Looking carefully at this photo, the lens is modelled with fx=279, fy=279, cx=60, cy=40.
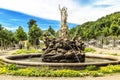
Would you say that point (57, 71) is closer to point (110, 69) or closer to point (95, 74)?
point (95, 74)

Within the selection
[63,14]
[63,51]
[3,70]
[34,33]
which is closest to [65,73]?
[3,70]

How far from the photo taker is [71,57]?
69.5ft

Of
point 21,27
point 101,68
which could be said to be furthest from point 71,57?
point 21,27

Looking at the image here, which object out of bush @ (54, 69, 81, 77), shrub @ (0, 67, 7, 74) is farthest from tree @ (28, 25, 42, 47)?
bush @ (54, 69, 81, 77)

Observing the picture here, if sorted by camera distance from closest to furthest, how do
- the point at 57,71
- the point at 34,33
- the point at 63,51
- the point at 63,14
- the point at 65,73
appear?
the point at 65,73 < the point at 57,71 < the point at 63,51 < the point at 63,14 < the point at 34,33

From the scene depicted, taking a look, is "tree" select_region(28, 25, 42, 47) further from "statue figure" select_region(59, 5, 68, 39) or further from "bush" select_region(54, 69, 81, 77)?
"bush" select_region(54, 69, 81, 77)

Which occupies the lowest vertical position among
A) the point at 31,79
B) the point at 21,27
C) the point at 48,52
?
the point at 31,79

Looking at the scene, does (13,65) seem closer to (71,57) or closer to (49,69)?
(49,69)

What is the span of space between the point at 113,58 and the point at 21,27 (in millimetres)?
62445

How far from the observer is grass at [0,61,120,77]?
16234mm

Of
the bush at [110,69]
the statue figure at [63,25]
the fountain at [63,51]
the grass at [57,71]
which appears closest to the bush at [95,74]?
the grass at [57,71]

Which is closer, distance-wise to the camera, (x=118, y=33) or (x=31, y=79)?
(x=31, y=79)

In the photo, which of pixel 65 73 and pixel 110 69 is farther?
pixel 110 69

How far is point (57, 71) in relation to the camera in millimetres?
16547
